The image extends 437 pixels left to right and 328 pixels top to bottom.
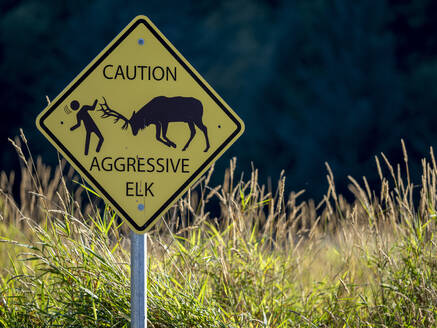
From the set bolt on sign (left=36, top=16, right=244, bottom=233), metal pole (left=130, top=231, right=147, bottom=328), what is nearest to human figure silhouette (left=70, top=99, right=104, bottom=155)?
bolt on sign (left=36, top=16, right=244, bottom=233)

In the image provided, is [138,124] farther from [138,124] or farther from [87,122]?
[87,122]

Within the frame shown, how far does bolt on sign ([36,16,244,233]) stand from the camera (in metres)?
2.19

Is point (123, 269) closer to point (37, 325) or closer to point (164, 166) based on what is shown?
point (37, 325)

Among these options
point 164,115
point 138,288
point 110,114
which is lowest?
point 138,288

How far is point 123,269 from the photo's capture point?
2781mm

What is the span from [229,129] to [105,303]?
40.7 inches

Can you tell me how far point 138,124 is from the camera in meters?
2.20

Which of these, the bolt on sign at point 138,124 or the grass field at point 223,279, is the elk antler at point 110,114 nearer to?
the bolt on sign at point 138,124

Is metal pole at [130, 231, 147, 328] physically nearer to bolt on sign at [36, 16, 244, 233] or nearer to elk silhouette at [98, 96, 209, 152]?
bolt on sign at [36, 16, 244, 233]

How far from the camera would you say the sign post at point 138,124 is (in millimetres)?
2189

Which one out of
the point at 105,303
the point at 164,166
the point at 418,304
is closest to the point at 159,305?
the point at 105,303

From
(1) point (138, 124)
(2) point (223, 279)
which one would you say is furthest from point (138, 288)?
(2) point (223, 279)

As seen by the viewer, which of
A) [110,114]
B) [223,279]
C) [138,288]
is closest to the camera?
[138,288]

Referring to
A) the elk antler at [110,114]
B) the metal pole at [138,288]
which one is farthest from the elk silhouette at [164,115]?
the metal pole at [138,288]
